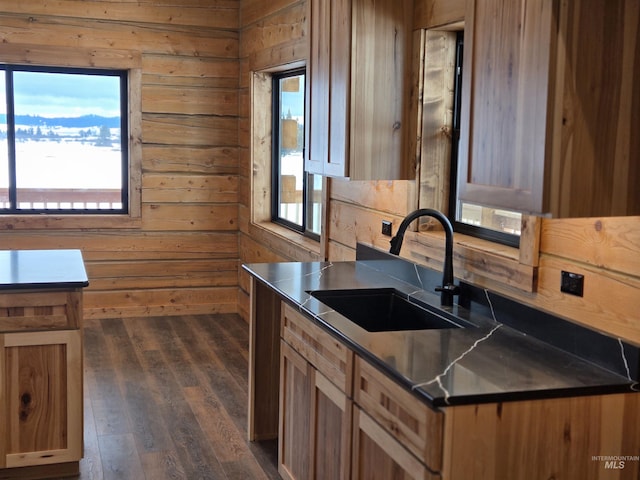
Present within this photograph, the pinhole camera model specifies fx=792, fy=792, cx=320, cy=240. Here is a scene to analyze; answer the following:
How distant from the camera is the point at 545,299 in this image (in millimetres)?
2518

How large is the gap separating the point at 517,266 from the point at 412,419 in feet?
2.65

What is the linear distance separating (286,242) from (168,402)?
136 cm

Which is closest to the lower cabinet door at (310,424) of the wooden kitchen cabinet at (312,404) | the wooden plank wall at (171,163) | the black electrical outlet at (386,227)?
the wooden kitchen cabinet at (312,404)

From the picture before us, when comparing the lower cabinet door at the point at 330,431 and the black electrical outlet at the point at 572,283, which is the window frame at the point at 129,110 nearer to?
the lower cabinet door at the point at 330,431

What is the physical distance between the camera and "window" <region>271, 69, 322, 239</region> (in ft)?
17.1

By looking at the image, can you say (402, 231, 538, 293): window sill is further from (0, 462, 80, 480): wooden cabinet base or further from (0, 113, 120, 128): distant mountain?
(0, 113, 120, 128): distant mountain

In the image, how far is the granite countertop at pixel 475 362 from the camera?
1.97 meters

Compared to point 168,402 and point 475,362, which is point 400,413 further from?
point 168,402

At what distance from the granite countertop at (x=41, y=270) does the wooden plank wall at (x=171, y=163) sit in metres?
2.36

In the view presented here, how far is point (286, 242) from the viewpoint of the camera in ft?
17.1

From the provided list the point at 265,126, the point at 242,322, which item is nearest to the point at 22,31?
the point at 265,126

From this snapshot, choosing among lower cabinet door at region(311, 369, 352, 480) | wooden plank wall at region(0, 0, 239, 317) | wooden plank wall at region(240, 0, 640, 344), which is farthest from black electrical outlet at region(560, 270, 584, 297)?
wooden plank wall at region(0, 0, 239, 317)

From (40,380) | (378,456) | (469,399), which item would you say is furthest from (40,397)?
(469,399)

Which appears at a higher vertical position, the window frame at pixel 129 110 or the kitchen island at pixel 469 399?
the window frame at pixel 129 110
